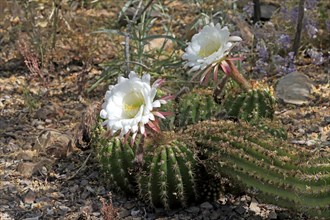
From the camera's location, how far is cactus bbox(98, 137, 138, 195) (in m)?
3.66

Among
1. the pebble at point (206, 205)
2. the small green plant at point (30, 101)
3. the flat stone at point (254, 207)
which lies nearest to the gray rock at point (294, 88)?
the flat stone at point (254, 207)

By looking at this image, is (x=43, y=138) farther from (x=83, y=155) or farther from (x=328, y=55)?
(x=328, y=55)

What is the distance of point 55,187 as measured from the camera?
157 inches

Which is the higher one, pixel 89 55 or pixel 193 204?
pixel 89 55

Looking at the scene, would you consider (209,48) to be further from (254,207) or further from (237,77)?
(254,207)

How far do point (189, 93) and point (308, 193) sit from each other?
1.20 m

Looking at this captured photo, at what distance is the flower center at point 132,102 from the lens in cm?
332

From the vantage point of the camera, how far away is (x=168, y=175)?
11.3ft

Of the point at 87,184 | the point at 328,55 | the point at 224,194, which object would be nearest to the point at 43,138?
the point at 87,184

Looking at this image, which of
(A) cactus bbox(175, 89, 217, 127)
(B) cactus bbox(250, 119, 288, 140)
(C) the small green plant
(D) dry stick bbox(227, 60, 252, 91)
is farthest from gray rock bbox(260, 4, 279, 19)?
(B) cactus bbox(250, 119, 288, 140)

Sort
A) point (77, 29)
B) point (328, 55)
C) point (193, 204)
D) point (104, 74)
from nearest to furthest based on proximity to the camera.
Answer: point (193, 204) < point (104, 74) < point (328, 55) < point (77, 29)

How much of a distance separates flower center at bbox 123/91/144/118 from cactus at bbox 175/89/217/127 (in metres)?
0.76

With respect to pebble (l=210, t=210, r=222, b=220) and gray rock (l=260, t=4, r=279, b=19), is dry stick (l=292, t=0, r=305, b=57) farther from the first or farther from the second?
pebble (l=210, t=210, r=222, b=220)

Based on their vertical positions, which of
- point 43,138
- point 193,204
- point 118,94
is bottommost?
point 193,204
